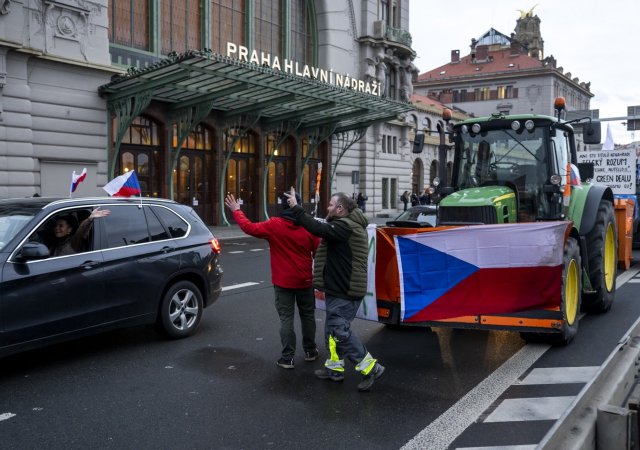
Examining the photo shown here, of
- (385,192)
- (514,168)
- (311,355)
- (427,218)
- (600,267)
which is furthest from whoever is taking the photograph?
(385,192)

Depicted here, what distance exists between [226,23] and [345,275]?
85.1 feet

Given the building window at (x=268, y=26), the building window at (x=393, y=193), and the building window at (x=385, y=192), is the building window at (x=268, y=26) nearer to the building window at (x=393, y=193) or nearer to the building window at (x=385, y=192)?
the building window at (x=385, y=192)

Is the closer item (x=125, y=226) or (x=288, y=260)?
(x=288, y=260)

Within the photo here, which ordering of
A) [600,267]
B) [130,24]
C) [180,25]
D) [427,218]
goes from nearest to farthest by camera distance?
[600,267]
[427,218]
[130,24]
[180,25]

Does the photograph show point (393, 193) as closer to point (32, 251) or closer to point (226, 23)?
point (226, 23)

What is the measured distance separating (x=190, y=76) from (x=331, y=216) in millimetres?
16633

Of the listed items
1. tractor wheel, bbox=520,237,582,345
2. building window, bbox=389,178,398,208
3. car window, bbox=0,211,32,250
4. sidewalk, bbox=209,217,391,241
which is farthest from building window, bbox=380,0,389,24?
car window, bbox=0,211,32,250

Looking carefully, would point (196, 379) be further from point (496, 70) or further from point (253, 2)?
point (496, 70)

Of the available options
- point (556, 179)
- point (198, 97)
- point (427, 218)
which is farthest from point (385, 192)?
point (556, 179)

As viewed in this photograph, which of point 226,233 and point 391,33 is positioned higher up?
point 391,33

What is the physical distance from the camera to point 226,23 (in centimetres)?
2869

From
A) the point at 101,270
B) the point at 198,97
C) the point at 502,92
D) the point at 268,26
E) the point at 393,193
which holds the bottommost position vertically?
the point at 101,270

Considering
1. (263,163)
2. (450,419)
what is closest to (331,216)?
(450,419)

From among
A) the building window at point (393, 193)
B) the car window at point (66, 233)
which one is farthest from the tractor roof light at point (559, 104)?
the building window at point (393, 193)
